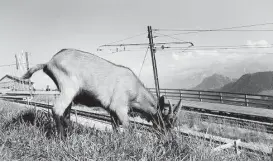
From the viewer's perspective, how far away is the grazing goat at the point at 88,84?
5.57 metres

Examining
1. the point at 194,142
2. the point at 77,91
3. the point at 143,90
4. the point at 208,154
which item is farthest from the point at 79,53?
the point at 208,154

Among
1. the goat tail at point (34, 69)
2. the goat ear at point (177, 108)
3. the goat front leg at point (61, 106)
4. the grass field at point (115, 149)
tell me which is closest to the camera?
the grass field at point (115, 149)

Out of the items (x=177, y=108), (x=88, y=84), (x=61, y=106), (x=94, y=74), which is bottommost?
(x=177, y=108)

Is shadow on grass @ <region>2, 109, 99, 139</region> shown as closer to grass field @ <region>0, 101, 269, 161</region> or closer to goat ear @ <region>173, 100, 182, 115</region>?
grass field @ <region>0, 101, 269, 161</region>

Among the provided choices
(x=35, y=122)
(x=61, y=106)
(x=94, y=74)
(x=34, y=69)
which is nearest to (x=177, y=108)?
(x=94, y=74)

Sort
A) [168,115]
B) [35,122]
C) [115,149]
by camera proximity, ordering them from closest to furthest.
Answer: [115,149] → [35,122] → [168,115]

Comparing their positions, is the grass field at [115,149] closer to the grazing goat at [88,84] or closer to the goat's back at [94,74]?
the grazing goat at [88,84]

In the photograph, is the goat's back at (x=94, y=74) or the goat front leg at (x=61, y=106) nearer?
the goat front leg at (x=61, y=106)

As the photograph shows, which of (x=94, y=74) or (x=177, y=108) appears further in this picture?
(x=177, y=108)

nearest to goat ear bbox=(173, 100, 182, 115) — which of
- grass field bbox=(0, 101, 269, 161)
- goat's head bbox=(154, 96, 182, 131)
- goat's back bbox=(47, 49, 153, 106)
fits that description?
goat's head bbox=(154, 96, 182, 131)

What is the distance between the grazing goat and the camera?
219 inches

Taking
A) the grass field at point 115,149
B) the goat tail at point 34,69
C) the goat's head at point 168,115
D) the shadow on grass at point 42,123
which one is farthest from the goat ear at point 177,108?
the goat tail at point 34,69

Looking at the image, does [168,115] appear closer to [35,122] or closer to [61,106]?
[61,106]

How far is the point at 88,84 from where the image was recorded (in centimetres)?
579
